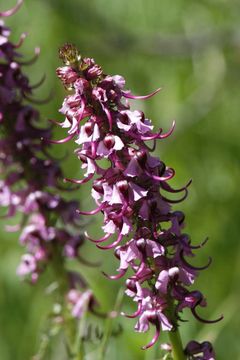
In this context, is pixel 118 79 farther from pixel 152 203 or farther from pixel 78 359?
pixel 78 359

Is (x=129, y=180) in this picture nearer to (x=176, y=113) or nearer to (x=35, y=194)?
(x=35, y=194)

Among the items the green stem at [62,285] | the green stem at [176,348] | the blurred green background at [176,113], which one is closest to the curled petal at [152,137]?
the green stem at [176,348]

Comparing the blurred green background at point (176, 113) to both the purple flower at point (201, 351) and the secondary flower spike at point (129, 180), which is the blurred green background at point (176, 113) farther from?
the secondary flower spike at point (129, 180)

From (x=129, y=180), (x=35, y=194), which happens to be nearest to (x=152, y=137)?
(x=129, y=180)

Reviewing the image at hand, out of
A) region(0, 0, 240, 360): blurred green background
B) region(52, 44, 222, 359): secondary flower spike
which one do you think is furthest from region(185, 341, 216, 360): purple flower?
region(0, 0, 240, 360): blurred green background

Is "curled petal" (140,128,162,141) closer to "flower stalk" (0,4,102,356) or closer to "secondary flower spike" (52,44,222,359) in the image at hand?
"secondary flower spike" (52,44,222,359)
